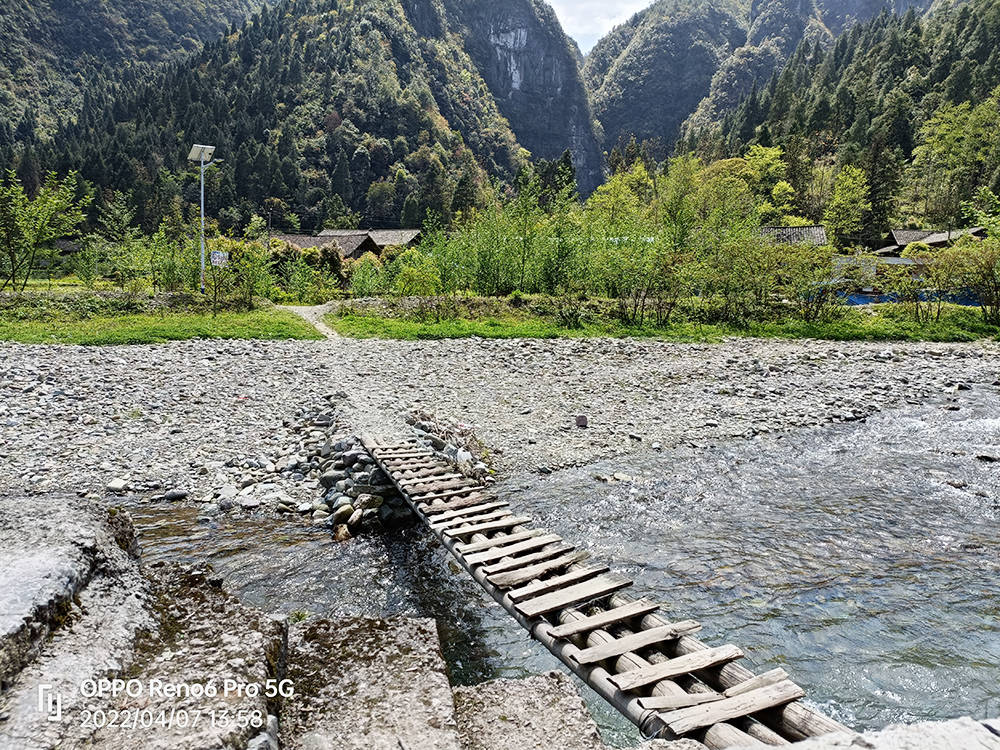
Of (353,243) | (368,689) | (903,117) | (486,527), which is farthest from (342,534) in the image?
(903,117)

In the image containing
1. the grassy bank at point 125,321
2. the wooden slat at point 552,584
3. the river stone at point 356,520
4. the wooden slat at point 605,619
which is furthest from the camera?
the grassy bank at point 125,321

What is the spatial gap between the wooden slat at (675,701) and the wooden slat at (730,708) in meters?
0.06

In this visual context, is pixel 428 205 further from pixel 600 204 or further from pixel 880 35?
pixel 880 35

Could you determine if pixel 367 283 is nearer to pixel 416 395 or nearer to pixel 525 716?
pixel 416 395

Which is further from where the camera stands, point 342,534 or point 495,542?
point 342,534

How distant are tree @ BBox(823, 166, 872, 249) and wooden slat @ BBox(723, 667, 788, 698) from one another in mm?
63000

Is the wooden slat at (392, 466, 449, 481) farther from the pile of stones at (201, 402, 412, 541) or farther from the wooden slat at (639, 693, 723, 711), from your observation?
the wooden slat at (639, 693, 723, 711)

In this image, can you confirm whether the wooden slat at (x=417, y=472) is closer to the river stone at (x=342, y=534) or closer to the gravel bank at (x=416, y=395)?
the river stone at (x=342, y=534)

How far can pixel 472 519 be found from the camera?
6320 mm

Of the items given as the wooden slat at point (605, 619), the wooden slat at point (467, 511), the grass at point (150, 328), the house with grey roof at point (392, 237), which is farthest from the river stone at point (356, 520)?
the house with grey roof at point (392, 237)

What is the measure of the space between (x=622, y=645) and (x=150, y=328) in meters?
20.0

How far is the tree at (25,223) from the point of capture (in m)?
22.6

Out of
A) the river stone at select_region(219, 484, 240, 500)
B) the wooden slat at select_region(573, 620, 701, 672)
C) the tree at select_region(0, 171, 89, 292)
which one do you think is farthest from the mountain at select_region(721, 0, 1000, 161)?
the wooden slat at select_region(573, 620, 701, 672)

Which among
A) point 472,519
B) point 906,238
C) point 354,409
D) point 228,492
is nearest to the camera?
point 472,519
